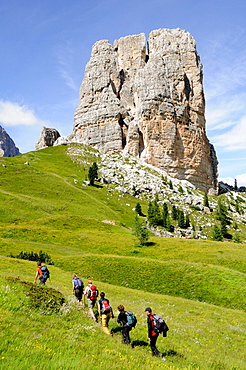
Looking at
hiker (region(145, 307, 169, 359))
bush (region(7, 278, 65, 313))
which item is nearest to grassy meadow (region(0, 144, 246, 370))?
bush (region(7, 278, 65, 313))

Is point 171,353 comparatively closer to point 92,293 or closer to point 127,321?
point 127,321

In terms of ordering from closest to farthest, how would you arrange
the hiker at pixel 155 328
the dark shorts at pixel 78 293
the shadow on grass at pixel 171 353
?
the hiker at pixel 155 328
the shadow on grass at pixel 171 353
the dark shorts at pixel 78 293

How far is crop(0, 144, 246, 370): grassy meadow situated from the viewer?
11617mm

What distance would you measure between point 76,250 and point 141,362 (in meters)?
46.3

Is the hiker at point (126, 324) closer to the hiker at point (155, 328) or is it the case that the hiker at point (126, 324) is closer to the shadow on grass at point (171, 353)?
the hiker at point (155, 328)

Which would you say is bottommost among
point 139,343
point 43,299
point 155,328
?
point 139,343

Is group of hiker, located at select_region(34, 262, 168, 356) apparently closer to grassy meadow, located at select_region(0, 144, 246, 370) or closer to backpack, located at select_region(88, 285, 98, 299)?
backpack, located at select_region(88, 285, 98, 299)

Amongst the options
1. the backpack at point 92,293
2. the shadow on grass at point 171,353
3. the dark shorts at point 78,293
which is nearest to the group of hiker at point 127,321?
the backpack at point 92,293

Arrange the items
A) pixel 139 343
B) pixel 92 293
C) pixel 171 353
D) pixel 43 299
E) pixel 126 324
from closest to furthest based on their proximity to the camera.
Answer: pixel 126 324 < pixel 171 353 < pixel 139 343 < pixel 43 299 < pixel 92 293

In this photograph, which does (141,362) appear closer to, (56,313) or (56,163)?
(56,313)

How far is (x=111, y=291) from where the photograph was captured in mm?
30984

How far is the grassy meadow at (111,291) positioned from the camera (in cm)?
1162

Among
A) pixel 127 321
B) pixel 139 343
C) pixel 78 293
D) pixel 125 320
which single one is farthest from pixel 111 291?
pixel 127 321

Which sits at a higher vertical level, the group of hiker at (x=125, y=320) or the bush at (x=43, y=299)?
the bush at (x=43, y=299)
